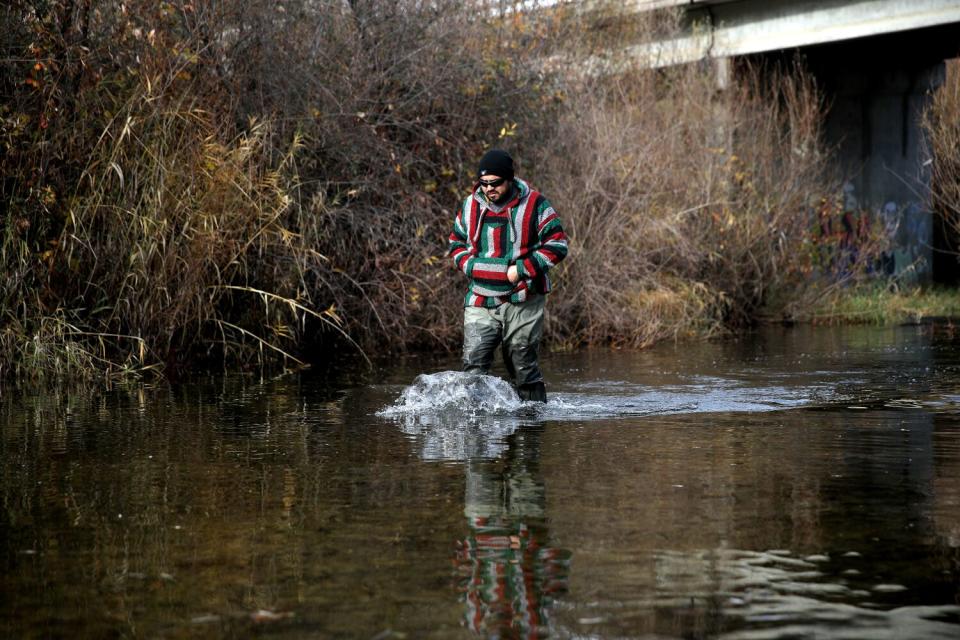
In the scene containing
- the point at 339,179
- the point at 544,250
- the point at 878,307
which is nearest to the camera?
the point at 544,250

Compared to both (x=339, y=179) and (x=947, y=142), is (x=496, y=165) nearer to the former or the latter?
(x=339, y=179)

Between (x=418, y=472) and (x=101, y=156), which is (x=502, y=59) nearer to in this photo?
(x=101, y=156)

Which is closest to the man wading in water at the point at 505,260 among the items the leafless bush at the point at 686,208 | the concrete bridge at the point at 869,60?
the leafless bush at the point at 686,208

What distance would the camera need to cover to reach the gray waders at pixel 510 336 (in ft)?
36.7

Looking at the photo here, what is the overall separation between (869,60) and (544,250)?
2403cm

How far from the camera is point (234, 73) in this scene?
16453 millimetres

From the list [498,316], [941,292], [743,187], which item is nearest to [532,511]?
[498,316]

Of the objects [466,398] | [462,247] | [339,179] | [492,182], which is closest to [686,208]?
[339,179]

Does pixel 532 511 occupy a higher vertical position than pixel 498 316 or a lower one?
lower

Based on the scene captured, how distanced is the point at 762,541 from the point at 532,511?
3.93 ft

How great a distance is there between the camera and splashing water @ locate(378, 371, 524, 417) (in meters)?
11.3

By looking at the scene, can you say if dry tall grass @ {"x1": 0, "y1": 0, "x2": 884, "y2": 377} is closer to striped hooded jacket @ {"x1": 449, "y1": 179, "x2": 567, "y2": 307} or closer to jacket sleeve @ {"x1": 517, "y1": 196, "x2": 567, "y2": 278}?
Answer: striped hooded jacket @ {"x1": 449, "y1": 179, "x2": 567, "y2": 307}

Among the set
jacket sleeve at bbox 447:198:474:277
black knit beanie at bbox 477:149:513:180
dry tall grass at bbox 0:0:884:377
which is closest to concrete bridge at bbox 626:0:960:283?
dry tall grass at bbox 0:0:884:377

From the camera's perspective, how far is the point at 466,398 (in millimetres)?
11297
